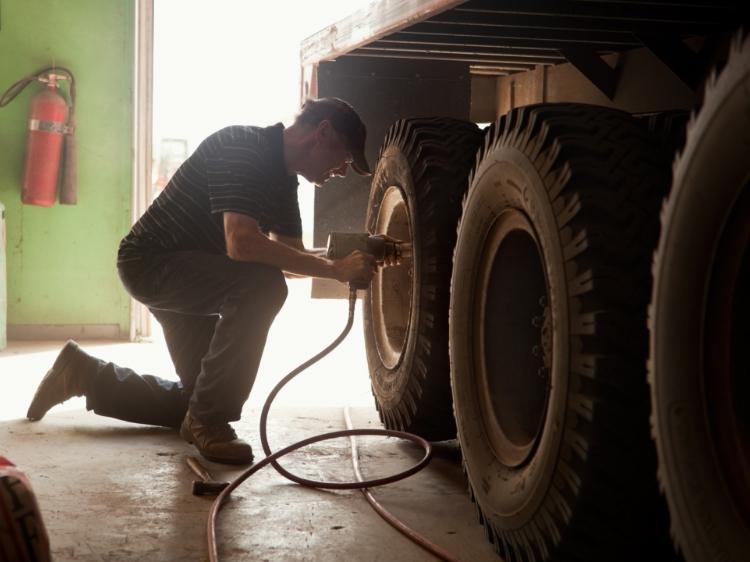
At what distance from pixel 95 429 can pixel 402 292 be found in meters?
1.41

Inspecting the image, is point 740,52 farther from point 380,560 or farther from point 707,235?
point 380,560

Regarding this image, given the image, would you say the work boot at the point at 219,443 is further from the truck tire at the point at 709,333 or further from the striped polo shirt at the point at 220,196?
the truck tire at the point at 709,333

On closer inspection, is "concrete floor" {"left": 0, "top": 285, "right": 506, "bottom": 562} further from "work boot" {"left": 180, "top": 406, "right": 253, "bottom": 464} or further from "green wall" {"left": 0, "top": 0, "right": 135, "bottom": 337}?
"green wall" {"left": 0, "top": 0, "right": 135, "bottom": 337}

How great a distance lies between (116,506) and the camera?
2.95m

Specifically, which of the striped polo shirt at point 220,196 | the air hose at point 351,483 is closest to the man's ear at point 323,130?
the striped polo shirt at point 220,196

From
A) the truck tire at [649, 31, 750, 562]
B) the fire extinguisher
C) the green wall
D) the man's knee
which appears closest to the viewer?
the truck tire at [649, 31, 750, 562]

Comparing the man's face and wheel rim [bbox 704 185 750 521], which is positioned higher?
the man's face

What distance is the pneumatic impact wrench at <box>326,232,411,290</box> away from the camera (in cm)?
370

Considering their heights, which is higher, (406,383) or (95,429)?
(406,383)

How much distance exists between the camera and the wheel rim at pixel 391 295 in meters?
4.00

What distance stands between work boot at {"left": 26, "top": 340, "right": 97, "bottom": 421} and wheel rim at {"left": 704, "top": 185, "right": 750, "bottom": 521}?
2982 mm

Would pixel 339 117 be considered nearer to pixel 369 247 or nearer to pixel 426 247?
pixel 369 247

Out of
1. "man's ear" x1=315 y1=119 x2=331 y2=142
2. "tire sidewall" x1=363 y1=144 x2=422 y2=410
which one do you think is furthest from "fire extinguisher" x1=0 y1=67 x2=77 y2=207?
"man's ear" x1=315 y1=119 x2=331 y2=142

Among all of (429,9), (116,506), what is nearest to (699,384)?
(429,9)
